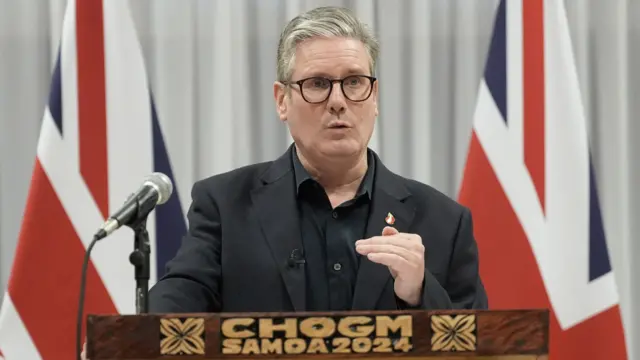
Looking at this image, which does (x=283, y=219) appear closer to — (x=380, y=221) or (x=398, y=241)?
(x=380, y=221)

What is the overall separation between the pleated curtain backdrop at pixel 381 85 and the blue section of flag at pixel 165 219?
0.23m

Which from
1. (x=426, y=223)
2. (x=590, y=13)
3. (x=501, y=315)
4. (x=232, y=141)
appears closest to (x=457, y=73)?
(x=590, y=13)

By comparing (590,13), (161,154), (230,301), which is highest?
(590,13)

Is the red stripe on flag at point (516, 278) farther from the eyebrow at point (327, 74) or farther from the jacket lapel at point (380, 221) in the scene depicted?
the eyebrow at point (327, 74)

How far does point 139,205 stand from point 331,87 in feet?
1.98

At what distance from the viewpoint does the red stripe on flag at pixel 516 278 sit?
259 cm

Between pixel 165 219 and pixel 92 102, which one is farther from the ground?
pixel 92 102

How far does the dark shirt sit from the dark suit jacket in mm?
31

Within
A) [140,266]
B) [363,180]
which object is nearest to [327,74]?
[363,180]

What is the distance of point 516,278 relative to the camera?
260 centimetres

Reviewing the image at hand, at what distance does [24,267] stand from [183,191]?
2.02 ft

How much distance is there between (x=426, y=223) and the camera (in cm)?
182

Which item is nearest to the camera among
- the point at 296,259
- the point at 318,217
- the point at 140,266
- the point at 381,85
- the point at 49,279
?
the point at 140,266

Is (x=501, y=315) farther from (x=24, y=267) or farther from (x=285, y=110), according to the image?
(x=24, y=267)
